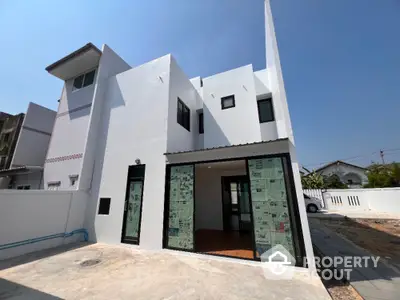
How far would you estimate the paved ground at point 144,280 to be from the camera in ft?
9.33

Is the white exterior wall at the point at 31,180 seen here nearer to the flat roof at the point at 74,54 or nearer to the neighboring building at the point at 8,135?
the neighboring building at the point at 8,135

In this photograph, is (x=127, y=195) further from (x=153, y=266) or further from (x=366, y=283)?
(x=366, y=283)

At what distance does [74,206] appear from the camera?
6348 millimetres

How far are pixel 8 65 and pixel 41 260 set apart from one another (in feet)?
27.5

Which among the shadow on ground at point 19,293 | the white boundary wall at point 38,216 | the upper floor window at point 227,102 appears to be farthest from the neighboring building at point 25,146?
the upper floor window at point 227,102

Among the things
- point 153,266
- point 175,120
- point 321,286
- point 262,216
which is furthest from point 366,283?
point 175,120

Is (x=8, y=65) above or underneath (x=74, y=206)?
above

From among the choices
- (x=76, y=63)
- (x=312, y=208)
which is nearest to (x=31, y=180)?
(x=76, y=63)

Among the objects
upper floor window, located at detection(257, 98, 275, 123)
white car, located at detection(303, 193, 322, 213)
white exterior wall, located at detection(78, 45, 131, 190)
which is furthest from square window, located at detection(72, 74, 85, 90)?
white car, located at detection(303, 193, 322, 213)

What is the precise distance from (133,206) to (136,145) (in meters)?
2.33

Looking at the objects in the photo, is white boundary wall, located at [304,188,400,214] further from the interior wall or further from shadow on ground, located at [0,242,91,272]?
shadow on ground, located at [0,242,91,272]

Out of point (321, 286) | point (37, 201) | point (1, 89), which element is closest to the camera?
point (321, 286)

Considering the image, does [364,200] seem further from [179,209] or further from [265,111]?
[179,209]

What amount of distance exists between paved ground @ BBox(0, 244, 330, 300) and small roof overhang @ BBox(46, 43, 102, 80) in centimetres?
882
